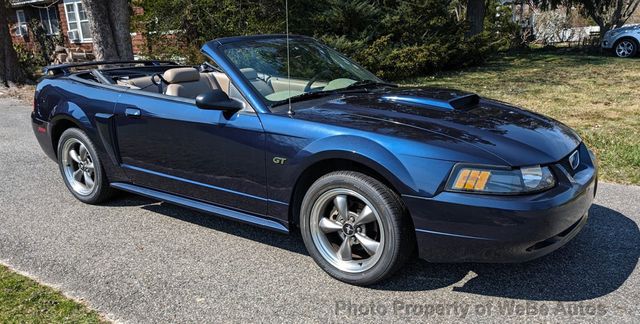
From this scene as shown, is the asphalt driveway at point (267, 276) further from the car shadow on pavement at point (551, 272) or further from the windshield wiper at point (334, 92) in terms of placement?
the windshield wiper at point (334, 92)

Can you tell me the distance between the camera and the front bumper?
2846 mm

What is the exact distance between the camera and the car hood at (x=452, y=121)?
3090 mm

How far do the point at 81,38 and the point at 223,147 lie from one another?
23.4 m

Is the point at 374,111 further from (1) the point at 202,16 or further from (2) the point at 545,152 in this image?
(1) the point at 202,16

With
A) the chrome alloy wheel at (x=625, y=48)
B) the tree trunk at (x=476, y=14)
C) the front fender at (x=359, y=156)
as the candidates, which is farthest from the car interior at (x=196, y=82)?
the chrome alloy wheel at (x=625, y=48)

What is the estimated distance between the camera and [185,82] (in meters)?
4.63

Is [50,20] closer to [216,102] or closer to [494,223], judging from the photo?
[216,102]

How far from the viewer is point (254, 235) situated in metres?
4.20

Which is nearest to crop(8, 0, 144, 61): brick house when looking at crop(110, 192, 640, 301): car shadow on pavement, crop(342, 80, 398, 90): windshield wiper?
crop(342, 80, 398, 90): windshield wiper

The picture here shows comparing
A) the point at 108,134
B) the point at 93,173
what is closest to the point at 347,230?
the point at 108,134

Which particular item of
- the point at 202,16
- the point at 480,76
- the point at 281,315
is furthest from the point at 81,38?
the point at 281,315

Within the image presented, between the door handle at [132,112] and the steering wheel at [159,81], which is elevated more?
the steering wheel at [159,81]

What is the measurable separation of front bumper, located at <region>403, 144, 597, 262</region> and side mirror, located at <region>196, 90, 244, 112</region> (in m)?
1.34

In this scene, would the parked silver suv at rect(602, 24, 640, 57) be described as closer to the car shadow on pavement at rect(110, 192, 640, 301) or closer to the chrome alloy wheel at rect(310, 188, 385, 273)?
the car shadow on pavement at rect(110, 192, 640, 301)
